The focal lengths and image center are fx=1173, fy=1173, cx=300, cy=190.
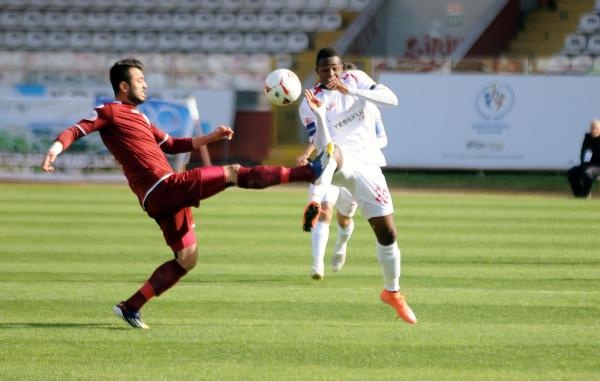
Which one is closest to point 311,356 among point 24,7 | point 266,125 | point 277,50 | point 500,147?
point 500,147

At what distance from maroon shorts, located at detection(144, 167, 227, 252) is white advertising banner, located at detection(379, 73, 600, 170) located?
20.3 meters

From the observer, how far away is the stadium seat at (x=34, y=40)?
3912cm

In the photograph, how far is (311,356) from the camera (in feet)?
27.0

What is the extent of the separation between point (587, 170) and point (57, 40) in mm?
20476

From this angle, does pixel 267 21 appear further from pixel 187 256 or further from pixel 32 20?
pixel 187 256

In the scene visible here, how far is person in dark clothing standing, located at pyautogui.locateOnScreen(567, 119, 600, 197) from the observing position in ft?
83.4

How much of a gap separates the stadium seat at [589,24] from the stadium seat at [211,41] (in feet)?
37.5

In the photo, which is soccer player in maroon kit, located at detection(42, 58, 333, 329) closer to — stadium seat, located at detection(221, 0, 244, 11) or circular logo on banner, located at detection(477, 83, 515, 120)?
circular logo on banner, located at detection(477, 83, 515, 120)

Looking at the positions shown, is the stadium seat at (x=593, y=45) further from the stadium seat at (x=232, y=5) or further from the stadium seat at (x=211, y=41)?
the stadium seat at (x=232, y=5)

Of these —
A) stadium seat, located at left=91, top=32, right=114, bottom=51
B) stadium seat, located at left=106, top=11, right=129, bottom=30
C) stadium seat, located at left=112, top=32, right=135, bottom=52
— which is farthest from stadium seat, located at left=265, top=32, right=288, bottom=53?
stadium seat, located at left=91, top=32, right=114, bottom=51

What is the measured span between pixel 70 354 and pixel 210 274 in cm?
493

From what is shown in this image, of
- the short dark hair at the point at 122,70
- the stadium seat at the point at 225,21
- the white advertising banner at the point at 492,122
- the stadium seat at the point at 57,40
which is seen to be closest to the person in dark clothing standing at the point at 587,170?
the white advertising banner at the point at 492,122

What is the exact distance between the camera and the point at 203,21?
39.0 m

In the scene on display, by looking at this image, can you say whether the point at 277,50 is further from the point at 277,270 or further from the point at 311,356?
the point at 311,356
